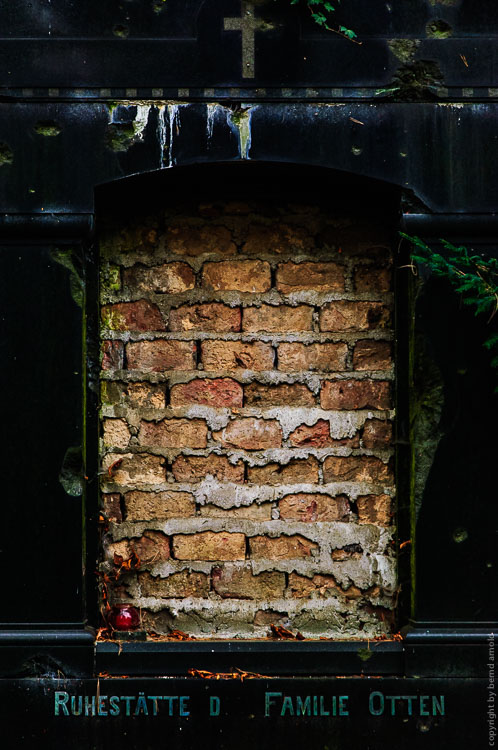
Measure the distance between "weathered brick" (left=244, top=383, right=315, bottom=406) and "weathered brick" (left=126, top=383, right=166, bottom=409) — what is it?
37 cm

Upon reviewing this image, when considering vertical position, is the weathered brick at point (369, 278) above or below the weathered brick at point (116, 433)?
above

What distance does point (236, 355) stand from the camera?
3162 millimetres

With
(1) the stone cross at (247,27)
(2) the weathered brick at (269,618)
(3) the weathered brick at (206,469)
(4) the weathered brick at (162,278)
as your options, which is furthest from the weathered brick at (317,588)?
(1) the stone cross at (247,27)

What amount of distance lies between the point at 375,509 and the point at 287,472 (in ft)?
1.31

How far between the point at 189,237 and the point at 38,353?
0.79 meters

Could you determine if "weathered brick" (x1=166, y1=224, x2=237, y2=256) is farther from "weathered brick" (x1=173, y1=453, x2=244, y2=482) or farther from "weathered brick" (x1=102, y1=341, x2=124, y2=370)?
"weathered brick" (x1=173, y1=453, x2=244, y2=482)

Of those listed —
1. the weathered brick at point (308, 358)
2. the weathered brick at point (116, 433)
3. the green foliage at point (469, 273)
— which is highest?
the green foliage at point (469, 273)

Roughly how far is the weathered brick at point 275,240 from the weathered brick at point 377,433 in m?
0.79

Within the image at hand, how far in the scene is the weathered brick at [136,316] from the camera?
125 inches

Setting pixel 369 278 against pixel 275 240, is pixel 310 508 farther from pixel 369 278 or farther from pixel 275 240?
pixel 275 240

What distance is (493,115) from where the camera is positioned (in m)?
2.99

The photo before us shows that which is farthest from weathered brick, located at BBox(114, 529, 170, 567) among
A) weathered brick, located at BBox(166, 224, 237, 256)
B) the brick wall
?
weathered brick, located at BBox(166, 224, 237, 256)

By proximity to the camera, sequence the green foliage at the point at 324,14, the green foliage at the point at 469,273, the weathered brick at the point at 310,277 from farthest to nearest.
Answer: the weathered brick at the point at 310,277
the green foliage at the point at 324,14
the green foliage at the point at 469,273

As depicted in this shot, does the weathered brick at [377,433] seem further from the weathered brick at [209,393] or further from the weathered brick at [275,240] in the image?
the weathered brick at [275,240]
